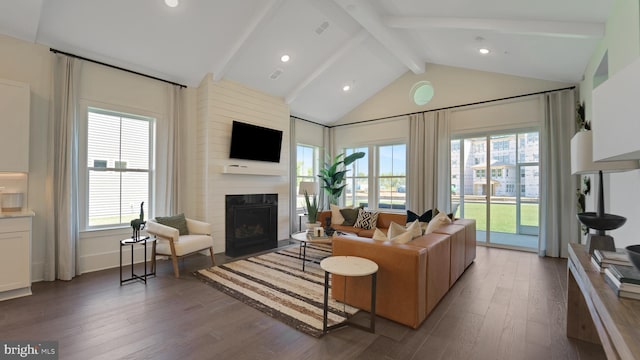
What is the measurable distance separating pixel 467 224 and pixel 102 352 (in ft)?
15.1

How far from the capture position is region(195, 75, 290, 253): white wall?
5000mm

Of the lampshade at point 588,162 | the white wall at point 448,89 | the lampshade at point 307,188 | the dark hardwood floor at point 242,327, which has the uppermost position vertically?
the white wall at point 448,89

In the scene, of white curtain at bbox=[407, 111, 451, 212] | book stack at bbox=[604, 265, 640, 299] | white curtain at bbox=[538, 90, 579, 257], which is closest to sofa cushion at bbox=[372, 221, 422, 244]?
book stack at bbox=[604, 265, 640, 299]

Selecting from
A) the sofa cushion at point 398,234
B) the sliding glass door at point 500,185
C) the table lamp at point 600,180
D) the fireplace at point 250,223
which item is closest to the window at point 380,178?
the sliding glass door at point 500,185

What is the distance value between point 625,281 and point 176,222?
4928mm

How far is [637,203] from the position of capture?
2414 mm

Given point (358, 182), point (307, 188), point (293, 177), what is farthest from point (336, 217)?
point (358, 182)

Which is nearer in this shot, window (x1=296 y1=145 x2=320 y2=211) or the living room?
the living room

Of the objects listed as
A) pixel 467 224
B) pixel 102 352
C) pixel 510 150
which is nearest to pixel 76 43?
pixel 102 352

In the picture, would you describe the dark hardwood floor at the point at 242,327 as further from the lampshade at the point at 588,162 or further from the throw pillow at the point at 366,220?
the throw pillow at the point at 366,220

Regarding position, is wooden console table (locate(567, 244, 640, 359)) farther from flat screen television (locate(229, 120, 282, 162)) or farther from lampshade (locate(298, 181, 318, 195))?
flat screen television (locate(229, 120, 282, 162))

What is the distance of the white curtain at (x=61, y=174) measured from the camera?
146 inches

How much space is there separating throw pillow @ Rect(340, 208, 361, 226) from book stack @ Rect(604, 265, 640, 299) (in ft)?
15.6

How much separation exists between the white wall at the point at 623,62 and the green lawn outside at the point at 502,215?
228cm
